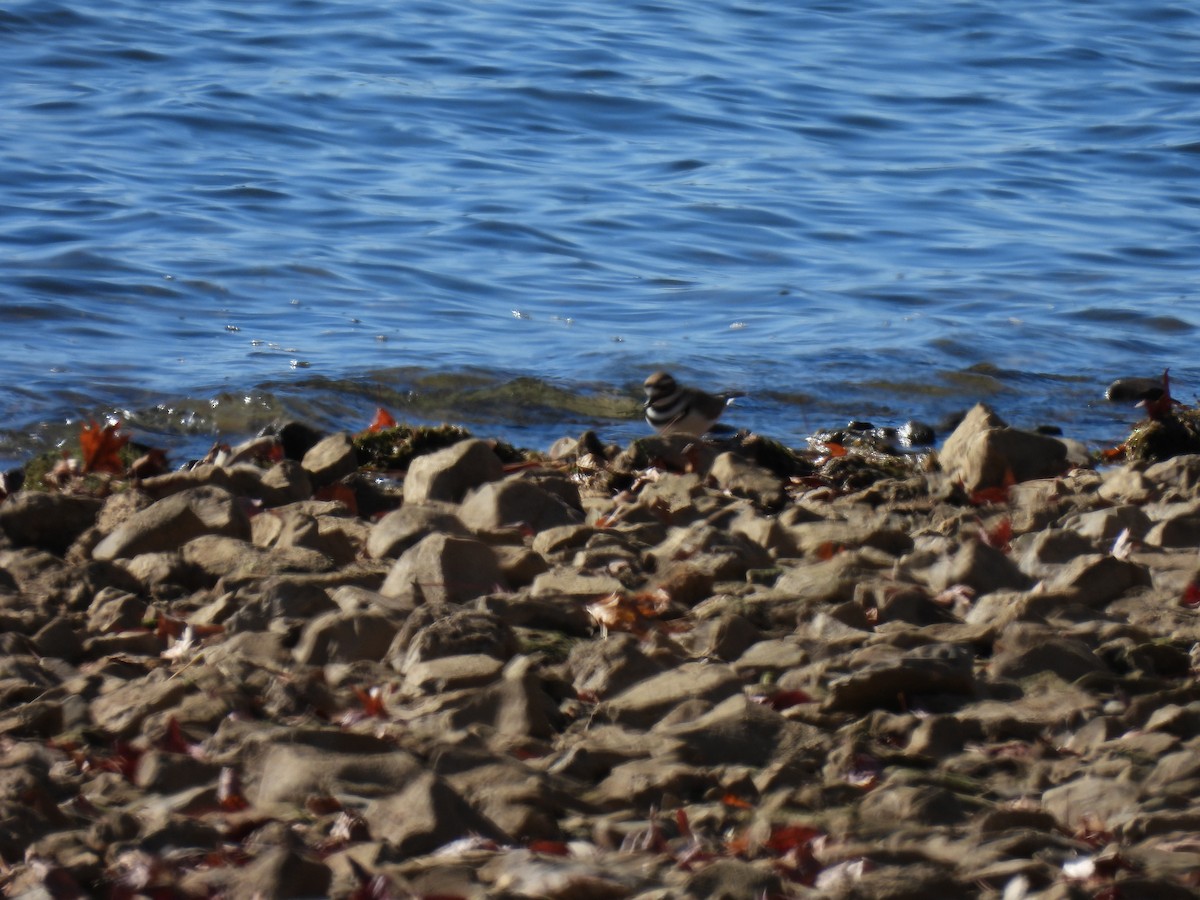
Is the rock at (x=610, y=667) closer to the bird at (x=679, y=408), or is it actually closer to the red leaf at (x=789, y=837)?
the red leaf at (x=789, y=837)

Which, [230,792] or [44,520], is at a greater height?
[230,792]

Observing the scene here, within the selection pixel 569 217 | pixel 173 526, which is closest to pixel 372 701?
pixel 173 526

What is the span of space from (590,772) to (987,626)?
1107 mm

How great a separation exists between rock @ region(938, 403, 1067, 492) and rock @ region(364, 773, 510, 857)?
2953 mm

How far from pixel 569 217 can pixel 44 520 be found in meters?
8.33

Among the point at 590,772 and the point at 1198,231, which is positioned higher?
the point at 590,772

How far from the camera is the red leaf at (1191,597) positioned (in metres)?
3.97

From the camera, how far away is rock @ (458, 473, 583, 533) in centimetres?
463

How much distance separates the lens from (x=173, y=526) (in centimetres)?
439

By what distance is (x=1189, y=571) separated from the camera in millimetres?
4156

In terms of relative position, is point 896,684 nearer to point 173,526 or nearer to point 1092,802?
point 1092,802

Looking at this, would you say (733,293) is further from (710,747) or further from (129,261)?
(710,747)

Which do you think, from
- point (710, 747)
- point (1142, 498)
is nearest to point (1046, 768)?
point (710, 747)

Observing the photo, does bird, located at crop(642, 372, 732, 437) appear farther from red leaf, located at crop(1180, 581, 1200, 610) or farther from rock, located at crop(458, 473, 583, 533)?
red leaf, located at crop(1180, 581, 1200, 610)
